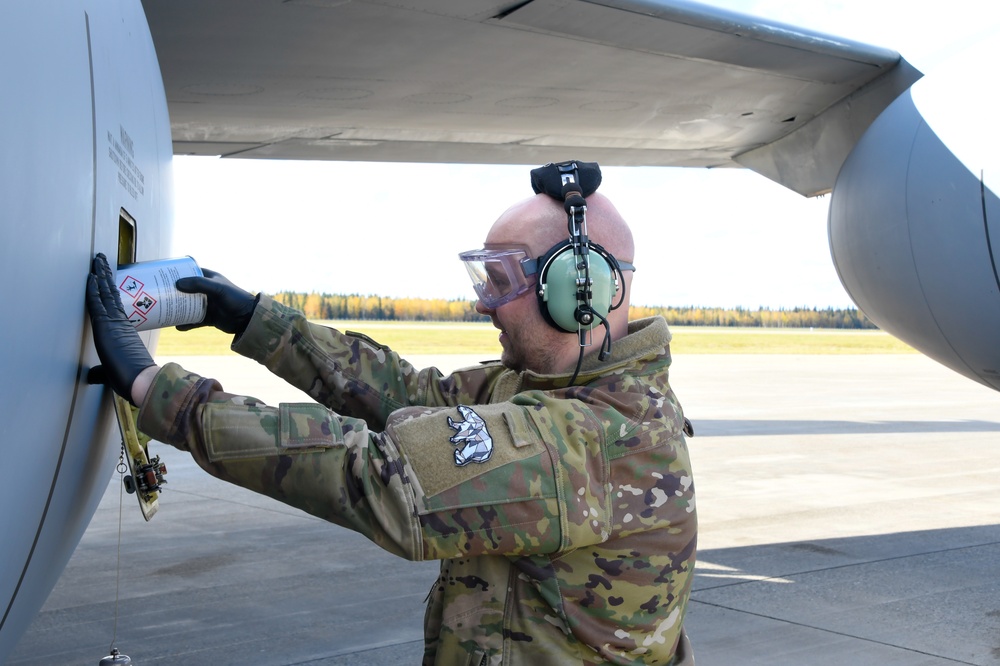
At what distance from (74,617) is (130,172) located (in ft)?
10.6

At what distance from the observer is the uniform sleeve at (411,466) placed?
1655mm

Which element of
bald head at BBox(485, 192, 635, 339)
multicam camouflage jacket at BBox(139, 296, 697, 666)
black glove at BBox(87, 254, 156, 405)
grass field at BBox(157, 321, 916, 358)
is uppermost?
bald head at BBox(485, 192, 635, 339)

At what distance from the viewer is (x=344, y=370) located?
2.38 meters

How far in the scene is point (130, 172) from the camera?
2064 mm

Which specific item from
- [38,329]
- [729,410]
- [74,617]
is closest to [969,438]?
[729,410]

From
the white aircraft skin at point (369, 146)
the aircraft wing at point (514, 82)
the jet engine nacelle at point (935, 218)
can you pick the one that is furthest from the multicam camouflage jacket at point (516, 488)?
the jet engine nacelle at point (935, 218)

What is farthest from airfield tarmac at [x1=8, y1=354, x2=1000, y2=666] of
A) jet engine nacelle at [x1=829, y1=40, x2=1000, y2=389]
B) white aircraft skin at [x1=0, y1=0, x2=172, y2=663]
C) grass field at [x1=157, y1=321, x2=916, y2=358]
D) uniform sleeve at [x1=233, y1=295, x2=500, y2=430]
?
grass field at [x1=157, y1=321, x2=916, y2=358]

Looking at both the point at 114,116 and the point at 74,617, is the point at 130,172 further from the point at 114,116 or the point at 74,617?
the point at 74,617

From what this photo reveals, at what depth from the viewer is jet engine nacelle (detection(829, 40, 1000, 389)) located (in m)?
3.76

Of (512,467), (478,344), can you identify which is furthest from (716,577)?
(478,344)

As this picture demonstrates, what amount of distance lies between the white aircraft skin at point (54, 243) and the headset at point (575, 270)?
2.78 ft

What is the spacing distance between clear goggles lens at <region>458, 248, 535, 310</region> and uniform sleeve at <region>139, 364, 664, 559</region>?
0.92ft

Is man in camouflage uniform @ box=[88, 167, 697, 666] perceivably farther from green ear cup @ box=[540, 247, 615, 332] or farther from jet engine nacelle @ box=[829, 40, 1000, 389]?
jet engine nacelle @ box=[829, 40, 1000, 389]

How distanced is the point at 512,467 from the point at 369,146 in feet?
16.2
